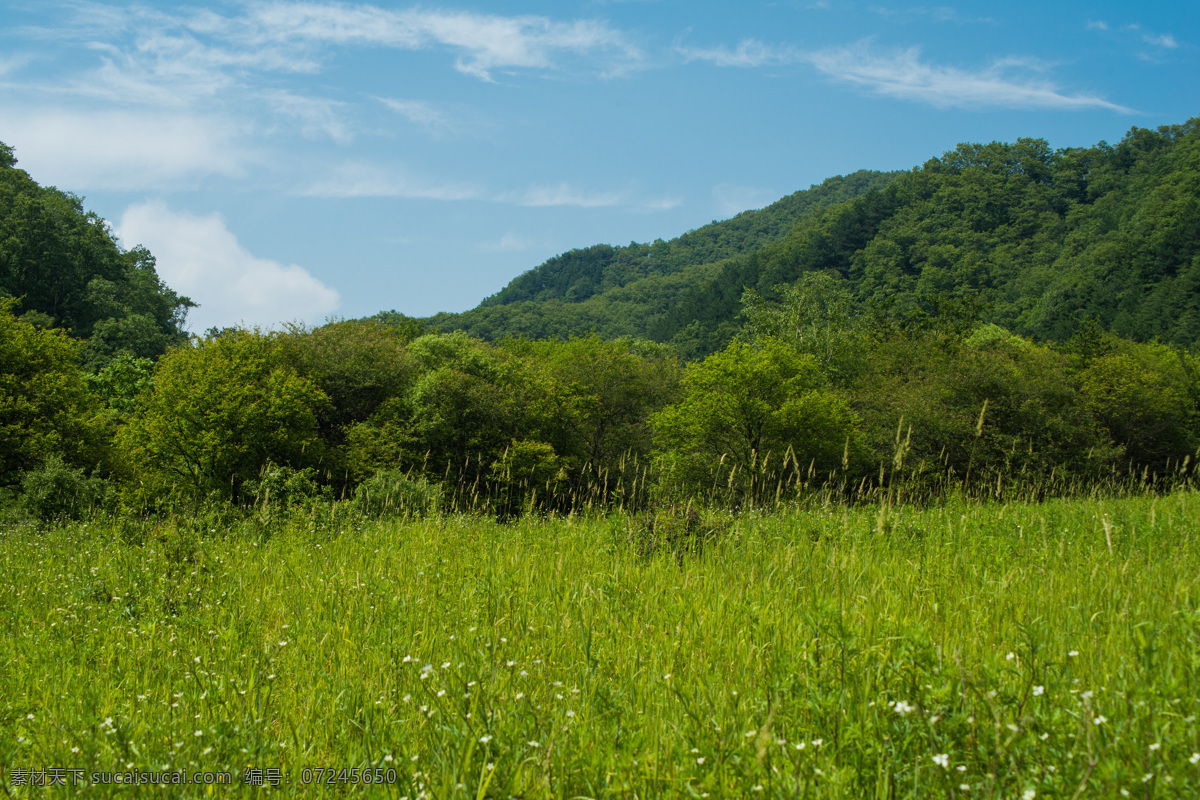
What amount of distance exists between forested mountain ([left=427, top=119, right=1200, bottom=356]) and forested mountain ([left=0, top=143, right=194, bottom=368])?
87.6ft

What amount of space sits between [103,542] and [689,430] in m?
24.0

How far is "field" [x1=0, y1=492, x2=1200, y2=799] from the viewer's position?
91.7 inches

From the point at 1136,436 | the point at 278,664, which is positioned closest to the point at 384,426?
the point at 278,664

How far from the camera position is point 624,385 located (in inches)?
1615

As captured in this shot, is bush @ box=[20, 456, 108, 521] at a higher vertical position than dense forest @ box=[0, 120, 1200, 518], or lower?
lower

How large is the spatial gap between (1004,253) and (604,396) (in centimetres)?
6771

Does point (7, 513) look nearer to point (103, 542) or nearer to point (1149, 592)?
point (103, 542)

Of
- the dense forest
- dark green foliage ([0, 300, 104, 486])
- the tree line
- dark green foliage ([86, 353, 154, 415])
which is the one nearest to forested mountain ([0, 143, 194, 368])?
the dense forest

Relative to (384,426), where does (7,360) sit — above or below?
above

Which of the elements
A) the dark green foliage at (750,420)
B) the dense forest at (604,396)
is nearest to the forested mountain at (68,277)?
the dense forest at (604,396)

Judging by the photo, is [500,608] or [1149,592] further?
[500,608]

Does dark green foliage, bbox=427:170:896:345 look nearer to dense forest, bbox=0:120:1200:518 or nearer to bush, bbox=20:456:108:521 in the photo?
dense forest, bbox=0:120:1200:518

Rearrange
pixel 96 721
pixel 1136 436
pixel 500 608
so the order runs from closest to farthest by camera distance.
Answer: pixel 96 721
pixel 500 608
pixel 1136 436

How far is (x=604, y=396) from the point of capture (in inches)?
1617
